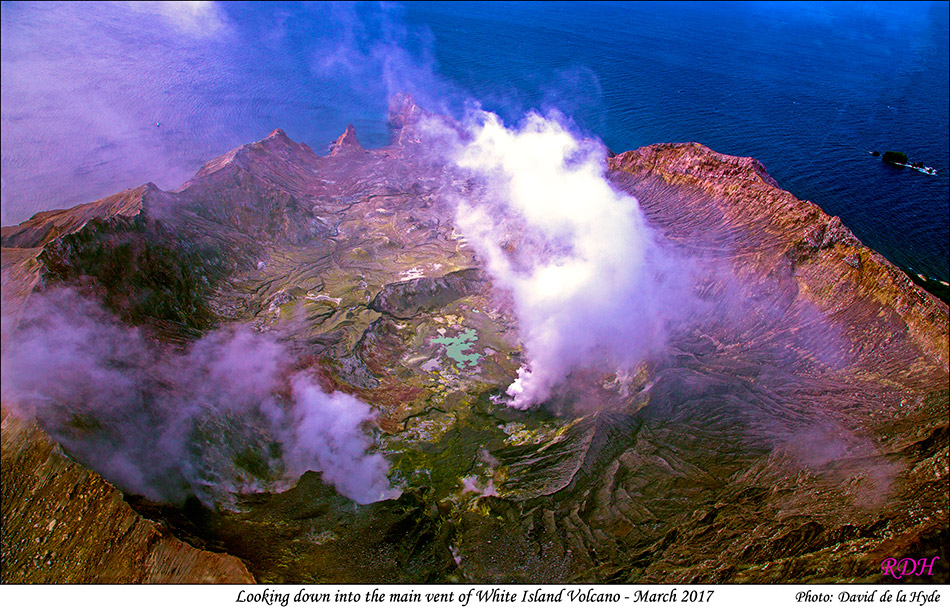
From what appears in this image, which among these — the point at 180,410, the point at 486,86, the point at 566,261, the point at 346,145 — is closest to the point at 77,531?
the point at 180,410

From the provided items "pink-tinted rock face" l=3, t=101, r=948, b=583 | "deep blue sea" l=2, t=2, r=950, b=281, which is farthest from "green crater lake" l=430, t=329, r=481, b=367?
"deep blue sea" l=2, t=2, r=950, b=281

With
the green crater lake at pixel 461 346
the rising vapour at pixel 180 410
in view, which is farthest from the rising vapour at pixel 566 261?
the rising vapour at pixel 180 410

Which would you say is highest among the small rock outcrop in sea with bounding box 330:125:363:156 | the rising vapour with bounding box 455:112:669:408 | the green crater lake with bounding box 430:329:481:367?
the rising vapour with bounding box 455:112:669:408

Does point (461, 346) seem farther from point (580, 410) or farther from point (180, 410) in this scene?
point (180, 410)

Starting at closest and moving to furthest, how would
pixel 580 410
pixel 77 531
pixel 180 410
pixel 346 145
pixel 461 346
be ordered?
pixel 77 531, pixel 180 410, pixel 580 410, pixel 461 346, pixel 346 145

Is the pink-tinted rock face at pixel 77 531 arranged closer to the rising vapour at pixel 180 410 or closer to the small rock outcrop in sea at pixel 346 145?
the rising vapour at pixel 180 410

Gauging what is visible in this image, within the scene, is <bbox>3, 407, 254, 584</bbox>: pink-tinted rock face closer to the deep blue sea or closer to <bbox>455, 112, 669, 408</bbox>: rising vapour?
the deep blue sea
